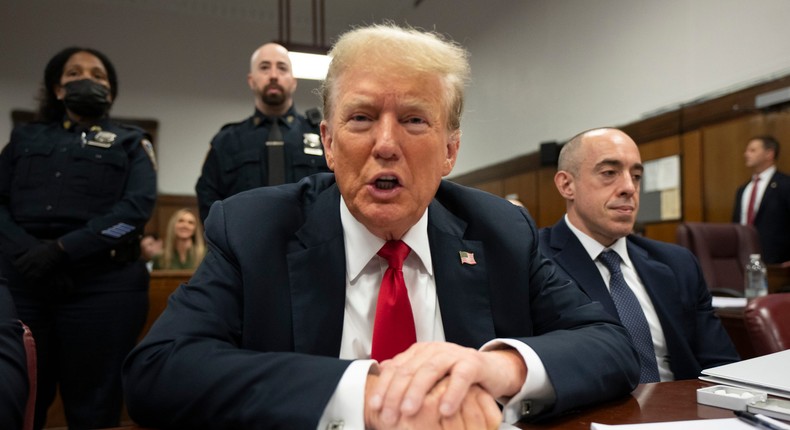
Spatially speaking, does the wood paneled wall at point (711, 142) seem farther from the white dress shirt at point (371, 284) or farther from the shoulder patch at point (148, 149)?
the white dress shirt at point (371, 284)

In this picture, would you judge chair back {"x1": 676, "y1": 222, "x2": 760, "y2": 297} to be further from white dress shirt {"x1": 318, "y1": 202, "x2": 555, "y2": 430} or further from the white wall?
white dress shirt {"x1": 318, "y1": 202, "x2": 555, "y2": 430}

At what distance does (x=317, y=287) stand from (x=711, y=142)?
620cm

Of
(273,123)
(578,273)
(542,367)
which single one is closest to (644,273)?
(578,273)

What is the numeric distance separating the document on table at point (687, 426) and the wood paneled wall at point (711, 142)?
569 centimetres

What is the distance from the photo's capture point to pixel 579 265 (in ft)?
7.41

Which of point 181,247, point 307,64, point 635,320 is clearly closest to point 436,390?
point 635,320

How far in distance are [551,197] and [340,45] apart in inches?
303

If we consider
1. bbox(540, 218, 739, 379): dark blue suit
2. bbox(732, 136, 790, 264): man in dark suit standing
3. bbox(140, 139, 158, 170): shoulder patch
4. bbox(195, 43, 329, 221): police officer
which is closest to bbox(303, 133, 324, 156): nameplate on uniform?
bbox(195, 43, 329, 221): police officer

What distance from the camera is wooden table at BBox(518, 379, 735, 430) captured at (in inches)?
38.9

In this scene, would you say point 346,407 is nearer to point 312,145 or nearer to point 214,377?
point 214,377

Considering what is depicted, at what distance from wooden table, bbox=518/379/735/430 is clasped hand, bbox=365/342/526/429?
95 mm

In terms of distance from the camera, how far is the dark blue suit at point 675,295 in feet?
6.93

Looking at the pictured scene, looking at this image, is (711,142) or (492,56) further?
(492,56)

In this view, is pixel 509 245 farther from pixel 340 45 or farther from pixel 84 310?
pixel 84 310
